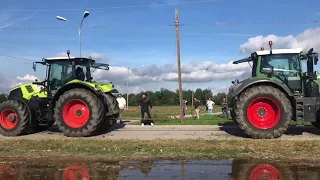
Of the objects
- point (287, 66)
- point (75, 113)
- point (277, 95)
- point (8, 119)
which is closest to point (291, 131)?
point (277, 95)

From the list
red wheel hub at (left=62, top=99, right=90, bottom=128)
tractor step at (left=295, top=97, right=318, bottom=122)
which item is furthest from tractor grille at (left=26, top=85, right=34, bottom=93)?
tractor step at (left=295, top=97, right=318, bottom=122)

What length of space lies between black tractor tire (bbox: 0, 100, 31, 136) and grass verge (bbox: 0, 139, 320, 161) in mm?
2230

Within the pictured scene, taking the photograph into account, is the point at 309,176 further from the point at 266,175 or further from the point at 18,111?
the point at 18,111

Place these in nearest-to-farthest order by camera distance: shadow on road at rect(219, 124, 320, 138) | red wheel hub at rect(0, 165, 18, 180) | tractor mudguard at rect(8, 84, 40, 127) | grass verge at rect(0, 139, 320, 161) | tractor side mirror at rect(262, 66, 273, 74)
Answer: red wheel hub at rect(0, 165, 18, 180) → grass verge at rect(0, 139, 320, 161) → tractor side mirror at rect(262, 66, 273, 74) → shadow on road at rect(219, 124, 320, 138) → tractor mudguard at rect(8, 84, 40, 127)

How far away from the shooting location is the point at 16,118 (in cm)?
1256

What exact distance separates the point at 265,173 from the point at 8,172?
4762mm

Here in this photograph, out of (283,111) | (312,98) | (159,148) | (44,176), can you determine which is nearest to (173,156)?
(159,148)

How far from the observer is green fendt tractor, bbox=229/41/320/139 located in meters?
10.9

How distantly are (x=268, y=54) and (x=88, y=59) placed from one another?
6473 mm

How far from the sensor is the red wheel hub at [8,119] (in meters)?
12.6

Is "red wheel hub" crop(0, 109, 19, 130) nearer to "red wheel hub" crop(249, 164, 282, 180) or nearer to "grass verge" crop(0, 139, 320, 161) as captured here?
"grass verge" crop(0, 139, 320, 161)

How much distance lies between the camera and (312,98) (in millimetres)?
10953

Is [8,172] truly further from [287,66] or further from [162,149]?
[287,66]

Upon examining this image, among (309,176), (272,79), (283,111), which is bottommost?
(309,176)
